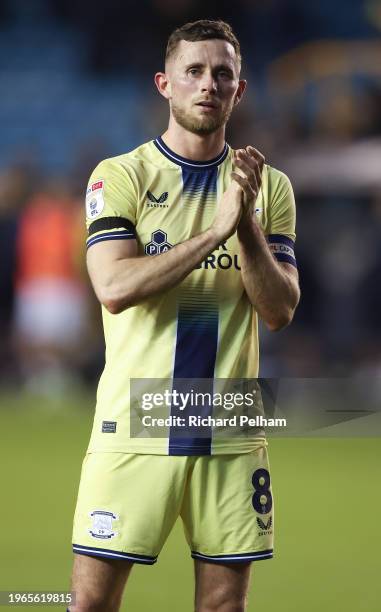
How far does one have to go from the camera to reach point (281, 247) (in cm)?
462

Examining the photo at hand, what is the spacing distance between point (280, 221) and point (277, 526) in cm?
410

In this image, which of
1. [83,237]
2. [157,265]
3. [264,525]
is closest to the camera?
[157,265]

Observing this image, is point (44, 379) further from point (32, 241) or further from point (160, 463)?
point (160, 463)

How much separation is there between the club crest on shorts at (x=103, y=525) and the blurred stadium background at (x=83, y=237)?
6.25 ft

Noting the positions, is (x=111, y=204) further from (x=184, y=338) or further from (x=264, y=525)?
(x=264, y=525)

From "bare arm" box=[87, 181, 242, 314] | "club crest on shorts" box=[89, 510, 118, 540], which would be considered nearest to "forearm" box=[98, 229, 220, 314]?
"bare arm" box=[87, 181, 242, 314]

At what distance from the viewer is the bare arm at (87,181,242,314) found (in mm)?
4254

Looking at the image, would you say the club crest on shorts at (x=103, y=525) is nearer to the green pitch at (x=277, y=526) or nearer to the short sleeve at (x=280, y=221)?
the short sleeve at (x=280, y=221)

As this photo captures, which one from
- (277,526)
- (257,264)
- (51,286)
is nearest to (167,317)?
(257,264)

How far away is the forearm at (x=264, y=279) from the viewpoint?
434 centimetres

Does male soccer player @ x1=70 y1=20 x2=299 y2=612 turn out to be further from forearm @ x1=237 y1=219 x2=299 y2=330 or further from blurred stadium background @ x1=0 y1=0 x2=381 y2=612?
blurred stadium background @ x1=0 y1=0 x2=381 y2=612

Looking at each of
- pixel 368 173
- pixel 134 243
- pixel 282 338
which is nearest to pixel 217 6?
pixel 368 173

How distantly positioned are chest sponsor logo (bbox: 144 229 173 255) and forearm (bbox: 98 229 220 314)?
0.14m

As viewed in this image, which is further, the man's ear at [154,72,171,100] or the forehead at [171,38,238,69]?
the man's ear at [154,72,171,100]
